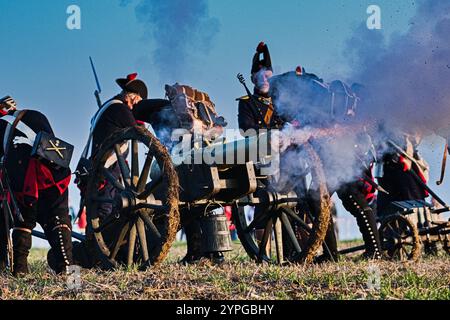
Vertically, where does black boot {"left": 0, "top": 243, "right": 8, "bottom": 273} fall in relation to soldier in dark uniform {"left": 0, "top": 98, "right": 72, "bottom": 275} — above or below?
below

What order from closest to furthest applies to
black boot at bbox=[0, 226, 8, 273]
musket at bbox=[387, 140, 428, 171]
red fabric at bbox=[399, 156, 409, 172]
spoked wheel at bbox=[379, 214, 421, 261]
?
1. black boot at bbox=[0, 226, 8, 273]
2. spoked wheel at bbox=[379, 214, 421, 261]
3. musket at bbox=[387, 140, 428, 171]
4. red fabric at bbox=[399, 156, 409, 172]

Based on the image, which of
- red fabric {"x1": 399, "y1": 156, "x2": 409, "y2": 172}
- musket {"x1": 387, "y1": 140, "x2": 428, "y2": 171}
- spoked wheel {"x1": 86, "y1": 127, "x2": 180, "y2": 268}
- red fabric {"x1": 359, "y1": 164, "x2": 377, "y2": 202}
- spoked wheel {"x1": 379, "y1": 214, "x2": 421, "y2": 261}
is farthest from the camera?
red fabric {"x1": 399, "y1": 156, "x2": 409, "y2": 172}

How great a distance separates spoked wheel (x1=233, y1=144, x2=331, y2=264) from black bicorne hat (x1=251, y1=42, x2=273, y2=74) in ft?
4.15

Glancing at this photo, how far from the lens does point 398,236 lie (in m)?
6.88

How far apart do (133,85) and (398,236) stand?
2.99 meters

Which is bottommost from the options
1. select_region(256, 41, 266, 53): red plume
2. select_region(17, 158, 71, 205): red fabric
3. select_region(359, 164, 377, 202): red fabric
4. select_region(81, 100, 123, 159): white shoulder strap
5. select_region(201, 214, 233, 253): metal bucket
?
select_region(201, 214, 233, 253): metal bucket

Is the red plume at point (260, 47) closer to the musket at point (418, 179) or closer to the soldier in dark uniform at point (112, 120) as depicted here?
the soldier in dark uniform at point (112, 120)

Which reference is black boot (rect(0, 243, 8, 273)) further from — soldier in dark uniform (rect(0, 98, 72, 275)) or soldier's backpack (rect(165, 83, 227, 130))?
soldier's backpack (rect(165, 83, 227, 130))

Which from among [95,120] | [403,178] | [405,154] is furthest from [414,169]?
[95,120]

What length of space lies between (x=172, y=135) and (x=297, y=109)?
117cm

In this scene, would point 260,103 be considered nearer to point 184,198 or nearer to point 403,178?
point 184,198

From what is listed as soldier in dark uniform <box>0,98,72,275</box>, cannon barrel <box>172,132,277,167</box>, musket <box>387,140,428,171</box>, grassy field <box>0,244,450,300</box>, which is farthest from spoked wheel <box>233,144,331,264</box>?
soldier in dark uniform <box>0,98,72,275</box>

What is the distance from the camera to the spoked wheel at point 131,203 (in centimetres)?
486

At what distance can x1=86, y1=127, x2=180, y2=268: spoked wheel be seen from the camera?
16.0ft
